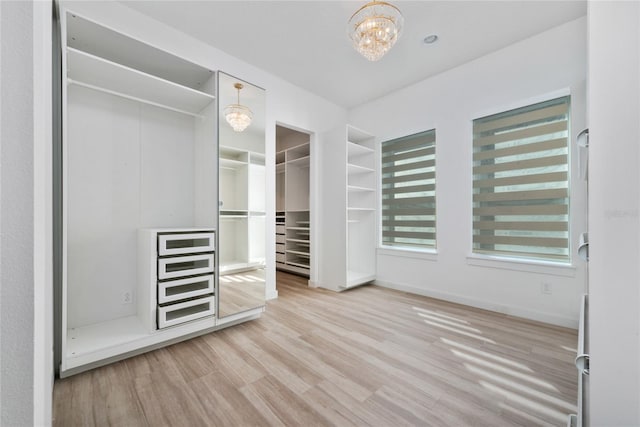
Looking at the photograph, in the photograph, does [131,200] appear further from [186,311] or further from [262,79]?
[262,79]

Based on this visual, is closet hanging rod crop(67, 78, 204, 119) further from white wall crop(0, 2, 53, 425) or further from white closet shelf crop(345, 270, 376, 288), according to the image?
white closet shelf crop(345, 270, 376, 288)

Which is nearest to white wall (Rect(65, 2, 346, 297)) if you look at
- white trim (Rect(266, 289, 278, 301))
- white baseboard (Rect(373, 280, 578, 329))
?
white trim (Rect(266, 289, 278, 301))

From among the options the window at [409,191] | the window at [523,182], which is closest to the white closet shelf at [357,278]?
the window at [409,191]

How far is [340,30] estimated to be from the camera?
2510 millimetres

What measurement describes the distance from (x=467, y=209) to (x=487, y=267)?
2.28 ft

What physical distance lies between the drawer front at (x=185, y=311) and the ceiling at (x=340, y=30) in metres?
2.58

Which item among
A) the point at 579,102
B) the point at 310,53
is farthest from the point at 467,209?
the point at 310,53

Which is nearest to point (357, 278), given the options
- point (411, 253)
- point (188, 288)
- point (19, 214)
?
point (411, 253)

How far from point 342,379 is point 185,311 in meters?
1.41

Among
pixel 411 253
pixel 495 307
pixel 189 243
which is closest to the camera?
pixel 189 243

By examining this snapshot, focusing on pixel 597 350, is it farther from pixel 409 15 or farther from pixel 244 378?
pixel 409 15

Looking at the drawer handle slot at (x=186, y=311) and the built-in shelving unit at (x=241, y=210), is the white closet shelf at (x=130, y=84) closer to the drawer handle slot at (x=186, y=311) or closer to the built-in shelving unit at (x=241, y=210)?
the built-in shelving unit at (x=241, y=210)

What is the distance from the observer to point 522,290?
259 cm

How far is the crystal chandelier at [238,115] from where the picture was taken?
2.32 meters
